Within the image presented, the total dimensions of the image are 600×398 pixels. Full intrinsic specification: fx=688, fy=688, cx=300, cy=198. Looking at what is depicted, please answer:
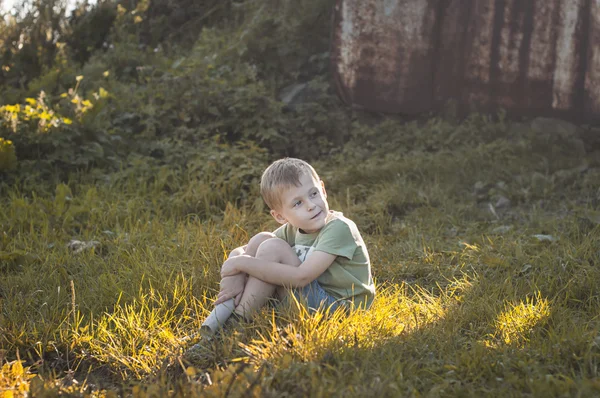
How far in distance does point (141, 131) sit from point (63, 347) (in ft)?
11.0

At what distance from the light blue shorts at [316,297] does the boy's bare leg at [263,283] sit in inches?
4.4

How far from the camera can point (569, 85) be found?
5410mm

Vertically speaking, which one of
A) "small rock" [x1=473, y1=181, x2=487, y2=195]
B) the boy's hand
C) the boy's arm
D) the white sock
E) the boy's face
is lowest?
"small rock" [x1=473, y1=181, x2=487, y2=195]

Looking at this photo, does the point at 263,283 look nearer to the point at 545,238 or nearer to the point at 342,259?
the point at 342,259

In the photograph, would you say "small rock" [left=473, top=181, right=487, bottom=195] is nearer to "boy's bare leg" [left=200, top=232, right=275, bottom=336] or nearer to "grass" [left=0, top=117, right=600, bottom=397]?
"grass" [left=0, top=117, right=600, bottom=397]

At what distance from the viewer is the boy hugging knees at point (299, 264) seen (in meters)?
2.76

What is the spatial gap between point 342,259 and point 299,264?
18 cm

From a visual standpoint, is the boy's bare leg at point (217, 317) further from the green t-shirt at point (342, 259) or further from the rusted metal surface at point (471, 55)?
the rusted metal surface at point (471, 55)

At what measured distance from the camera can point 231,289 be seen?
9.21 feet

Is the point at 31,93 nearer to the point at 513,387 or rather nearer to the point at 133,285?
the point at 133,285

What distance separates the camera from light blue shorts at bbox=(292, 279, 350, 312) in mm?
2807

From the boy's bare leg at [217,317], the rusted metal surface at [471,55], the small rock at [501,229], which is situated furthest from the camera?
the rusted metal surface at [471,55]

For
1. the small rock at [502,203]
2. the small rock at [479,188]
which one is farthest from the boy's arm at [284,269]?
the small rock at [479,188]

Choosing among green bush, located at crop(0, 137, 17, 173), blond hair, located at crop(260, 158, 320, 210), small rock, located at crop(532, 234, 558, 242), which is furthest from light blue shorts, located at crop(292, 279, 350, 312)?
green bush, located at crop(0, 137, 17, 173)
